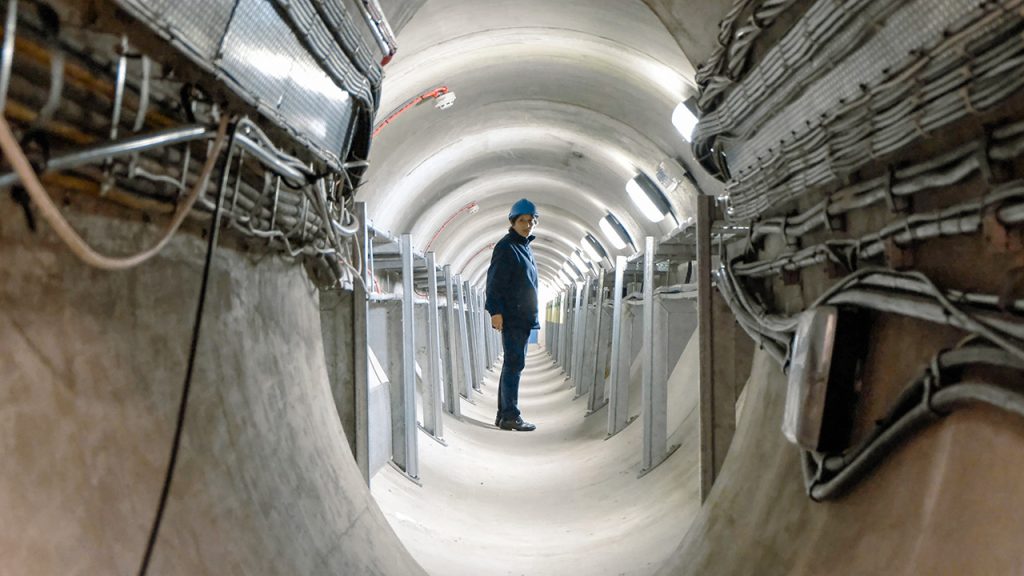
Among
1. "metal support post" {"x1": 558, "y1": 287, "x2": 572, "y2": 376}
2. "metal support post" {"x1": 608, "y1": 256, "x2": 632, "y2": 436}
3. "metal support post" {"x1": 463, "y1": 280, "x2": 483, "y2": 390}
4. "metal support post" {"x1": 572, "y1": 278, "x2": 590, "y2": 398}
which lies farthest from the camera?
"metal support post" {"x1": 558, "y1": 287, "x2": 572, "y2": 376}

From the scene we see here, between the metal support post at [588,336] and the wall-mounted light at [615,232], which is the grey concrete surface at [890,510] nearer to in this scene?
the wall-mounted light at [615,232]

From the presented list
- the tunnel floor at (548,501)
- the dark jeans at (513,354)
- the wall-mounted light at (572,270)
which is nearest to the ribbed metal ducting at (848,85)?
the tunnel floor at (548,501)

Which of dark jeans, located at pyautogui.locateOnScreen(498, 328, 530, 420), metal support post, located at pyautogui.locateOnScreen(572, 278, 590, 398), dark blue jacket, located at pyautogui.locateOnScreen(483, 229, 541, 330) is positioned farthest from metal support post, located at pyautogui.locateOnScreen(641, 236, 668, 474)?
metal support post, located at pyautogui.locateOnScreen(572, 278, 590, 398)

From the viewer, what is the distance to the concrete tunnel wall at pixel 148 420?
1.24 m

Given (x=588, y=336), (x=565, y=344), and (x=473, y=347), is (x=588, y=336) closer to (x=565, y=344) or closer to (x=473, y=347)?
(x=473, y=347)

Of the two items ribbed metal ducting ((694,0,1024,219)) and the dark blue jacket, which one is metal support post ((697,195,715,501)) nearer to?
ribbed metal ducting ((694,0,1024,219))

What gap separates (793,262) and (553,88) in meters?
4.34

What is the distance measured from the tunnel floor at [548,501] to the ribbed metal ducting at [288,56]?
2347mm

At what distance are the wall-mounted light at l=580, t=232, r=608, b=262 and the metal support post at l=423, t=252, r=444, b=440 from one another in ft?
21.2

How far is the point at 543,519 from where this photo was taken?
5258 mm

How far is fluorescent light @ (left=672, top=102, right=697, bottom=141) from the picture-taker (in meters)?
4.77

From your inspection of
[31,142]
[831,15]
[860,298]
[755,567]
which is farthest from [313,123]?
[755,567]

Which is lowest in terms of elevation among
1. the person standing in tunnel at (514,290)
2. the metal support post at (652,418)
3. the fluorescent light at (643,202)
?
the metal support post at (652,418)

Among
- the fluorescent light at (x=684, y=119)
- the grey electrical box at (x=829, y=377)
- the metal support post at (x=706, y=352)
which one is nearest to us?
the grey electrical box at (x=829, y=377)
